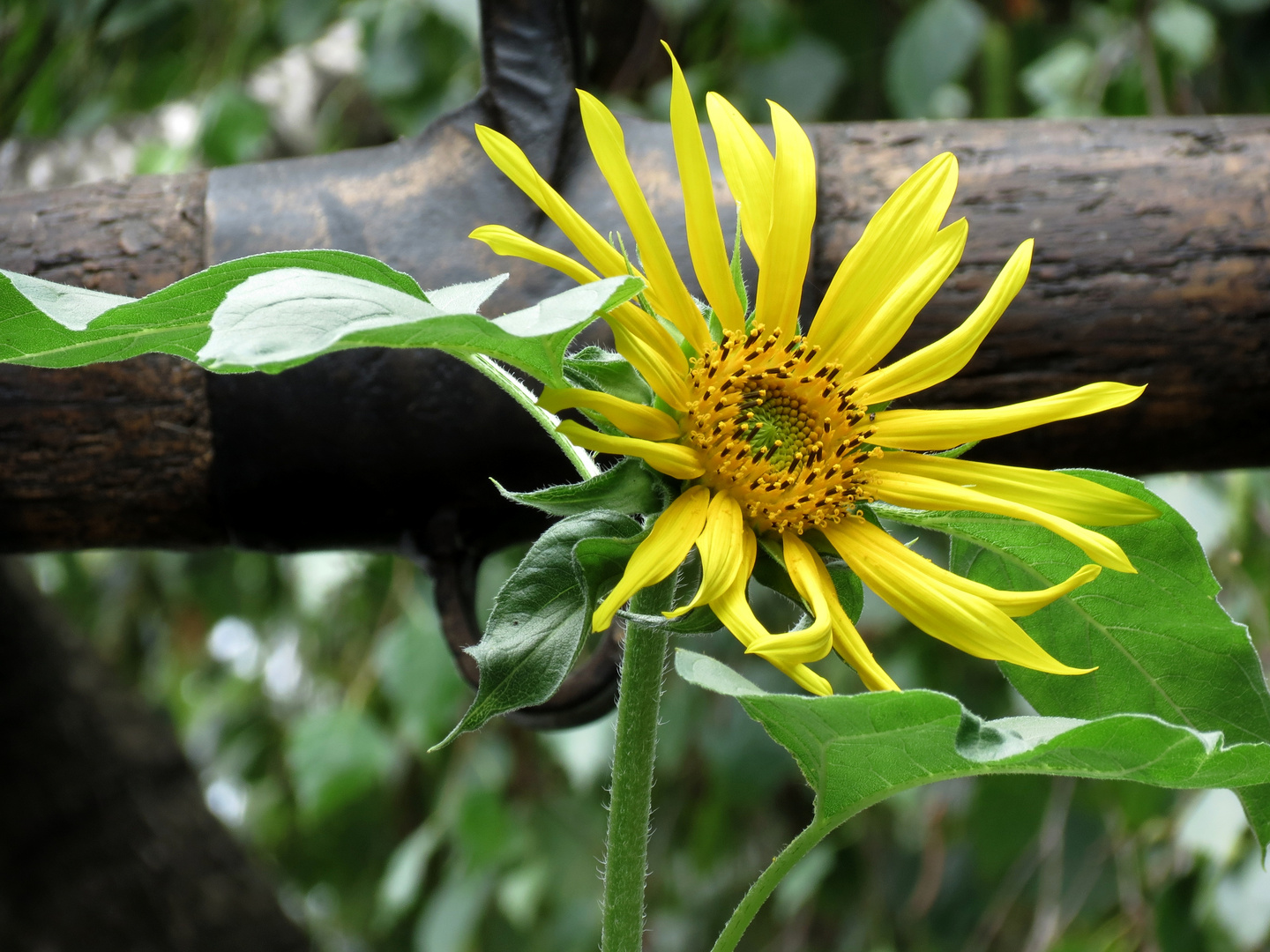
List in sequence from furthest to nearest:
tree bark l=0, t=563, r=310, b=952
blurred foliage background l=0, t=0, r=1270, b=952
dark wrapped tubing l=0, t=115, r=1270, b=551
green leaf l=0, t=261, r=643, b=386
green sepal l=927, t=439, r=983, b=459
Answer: tree bark l=0, t=563, r=310, b=952 → blurred foliage background l=0, t=0, r=1270, b=952 → dark wrapped tubing l=0, t=115, r=1270, b=551 → green sepal l=927, t=439, r=983, b=459 → green leaf l=0, t=261, r=643, b=386

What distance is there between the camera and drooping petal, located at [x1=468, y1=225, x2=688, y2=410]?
0.32m

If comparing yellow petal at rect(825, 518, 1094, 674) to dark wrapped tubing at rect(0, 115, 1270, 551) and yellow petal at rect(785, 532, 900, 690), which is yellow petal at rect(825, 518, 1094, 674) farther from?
dark wrapped tubing at rect(0, 115, 1270, 551)

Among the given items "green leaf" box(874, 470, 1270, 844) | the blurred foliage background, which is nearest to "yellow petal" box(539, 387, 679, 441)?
"green leaf" box(874, 470, 1270, 844)

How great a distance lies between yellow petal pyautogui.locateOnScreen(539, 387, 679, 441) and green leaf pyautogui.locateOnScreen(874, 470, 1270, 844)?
0.37 feet

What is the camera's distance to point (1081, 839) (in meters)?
1.35

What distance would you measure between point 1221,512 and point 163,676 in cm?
201

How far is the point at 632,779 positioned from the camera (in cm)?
34

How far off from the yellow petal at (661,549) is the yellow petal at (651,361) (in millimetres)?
31

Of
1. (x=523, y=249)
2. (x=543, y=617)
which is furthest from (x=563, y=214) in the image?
(x=543, y=617)

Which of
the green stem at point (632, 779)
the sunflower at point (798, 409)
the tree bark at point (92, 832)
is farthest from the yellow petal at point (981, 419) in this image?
the tree bark at point (92, 832)

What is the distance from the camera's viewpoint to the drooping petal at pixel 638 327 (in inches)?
12.6

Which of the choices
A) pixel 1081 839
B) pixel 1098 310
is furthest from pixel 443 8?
pixel 1081 839

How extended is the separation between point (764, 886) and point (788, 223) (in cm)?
22

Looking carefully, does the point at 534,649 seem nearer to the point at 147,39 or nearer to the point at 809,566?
the point at 809,566
